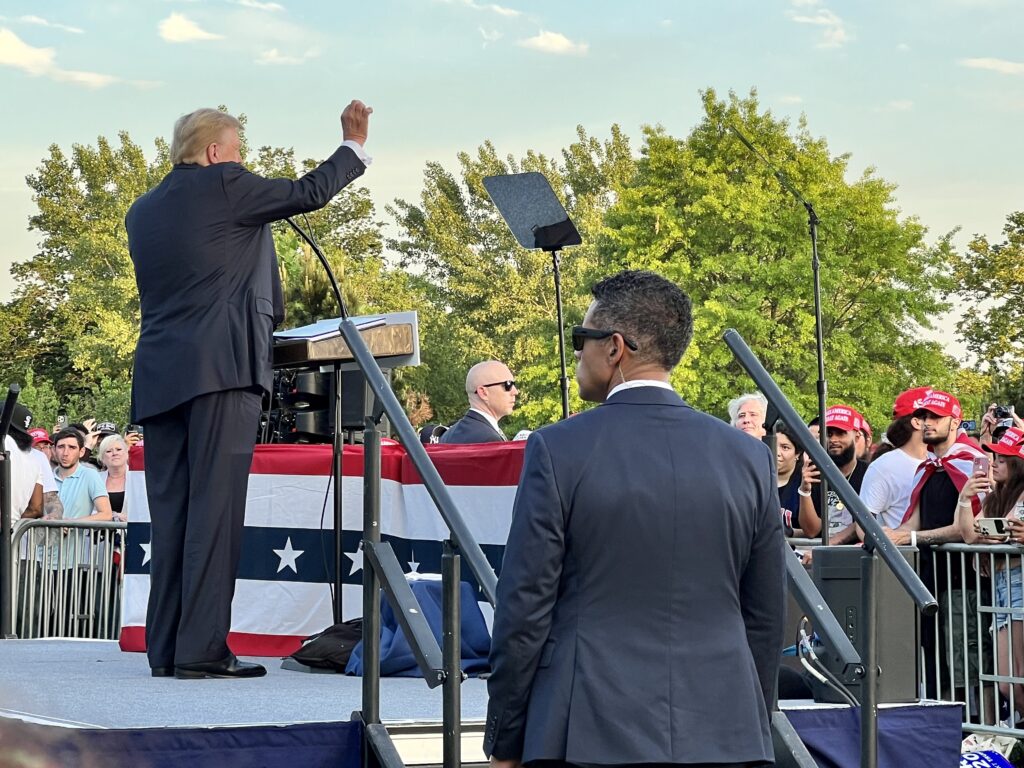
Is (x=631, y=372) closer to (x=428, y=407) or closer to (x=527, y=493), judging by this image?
(x=527, y=493)

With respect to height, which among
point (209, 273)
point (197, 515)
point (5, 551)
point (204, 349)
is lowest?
point (5, 551)

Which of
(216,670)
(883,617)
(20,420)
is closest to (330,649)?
(216,670)

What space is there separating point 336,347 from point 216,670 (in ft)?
4.91

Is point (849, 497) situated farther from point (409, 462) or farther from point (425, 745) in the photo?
point (409, 462)

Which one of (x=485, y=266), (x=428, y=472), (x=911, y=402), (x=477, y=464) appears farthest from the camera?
(x=485, y=266)


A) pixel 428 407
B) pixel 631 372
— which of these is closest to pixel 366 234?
pixel 428 407

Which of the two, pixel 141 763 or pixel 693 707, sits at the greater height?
pixel 693 707

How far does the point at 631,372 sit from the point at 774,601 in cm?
58

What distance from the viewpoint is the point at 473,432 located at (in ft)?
25.1

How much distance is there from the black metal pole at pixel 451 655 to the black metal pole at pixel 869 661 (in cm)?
126

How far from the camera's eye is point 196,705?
463cm

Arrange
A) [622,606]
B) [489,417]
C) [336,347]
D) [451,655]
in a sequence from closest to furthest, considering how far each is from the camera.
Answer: [622,606] → [451,655] → [336,347] → [489,417]

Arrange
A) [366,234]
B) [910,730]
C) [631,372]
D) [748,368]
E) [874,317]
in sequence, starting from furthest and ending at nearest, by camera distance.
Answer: [366,234]
[874,317]
[910,730]
[748,368]
[631,372]

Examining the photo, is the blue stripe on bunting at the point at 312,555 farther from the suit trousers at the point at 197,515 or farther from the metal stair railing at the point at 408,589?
the metal stair railing at the point at 408,589
